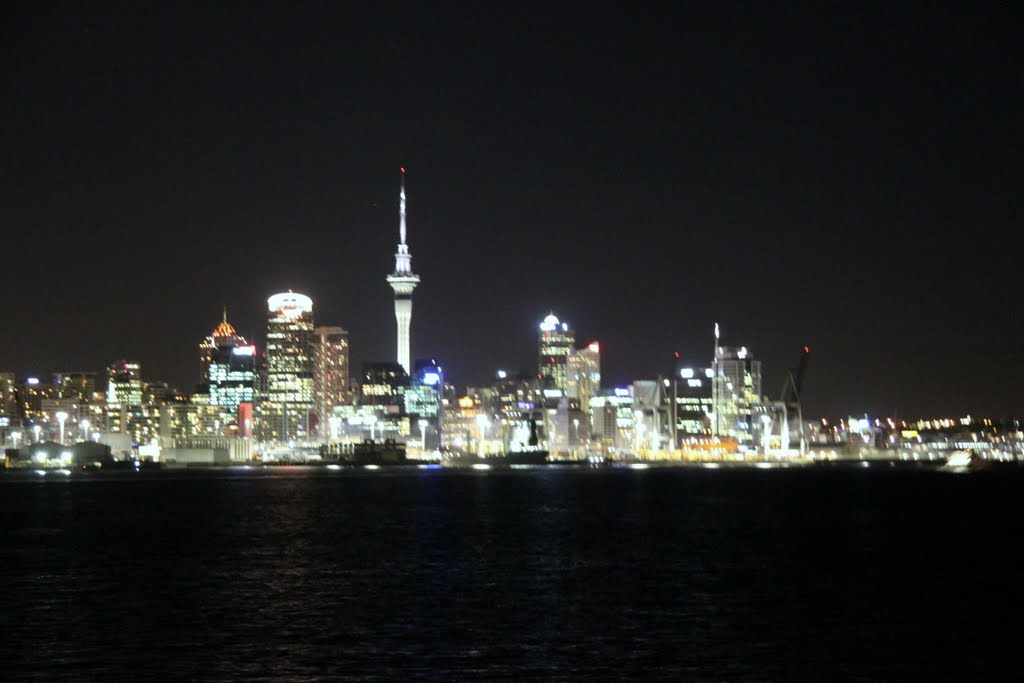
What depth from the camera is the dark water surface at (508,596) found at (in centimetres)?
3309

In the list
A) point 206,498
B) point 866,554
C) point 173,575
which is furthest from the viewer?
point 206,498

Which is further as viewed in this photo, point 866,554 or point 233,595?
point 866,554

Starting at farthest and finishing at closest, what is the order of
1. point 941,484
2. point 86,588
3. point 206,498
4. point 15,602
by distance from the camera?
1. point 941,484
2. point 206,498
3. point 86,588
4. point 15,602

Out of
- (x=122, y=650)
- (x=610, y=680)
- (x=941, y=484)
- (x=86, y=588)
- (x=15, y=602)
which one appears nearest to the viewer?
(x=610, y=680)

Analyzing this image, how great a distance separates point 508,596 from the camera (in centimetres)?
4566

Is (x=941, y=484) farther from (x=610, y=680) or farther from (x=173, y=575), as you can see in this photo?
(x=610, y=680)

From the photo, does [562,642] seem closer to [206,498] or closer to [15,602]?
[15,602]

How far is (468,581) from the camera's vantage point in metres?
50.0

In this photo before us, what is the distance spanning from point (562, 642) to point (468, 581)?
1444cm

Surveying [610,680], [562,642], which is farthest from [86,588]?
[610,680]

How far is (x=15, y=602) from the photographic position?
4350 cm

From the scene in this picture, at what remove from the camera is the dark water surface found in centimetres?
3309

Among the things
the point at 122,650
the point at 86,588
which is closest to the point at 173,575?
the point at 86,588

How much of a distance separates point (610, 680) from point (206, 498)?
95237 millimetres
